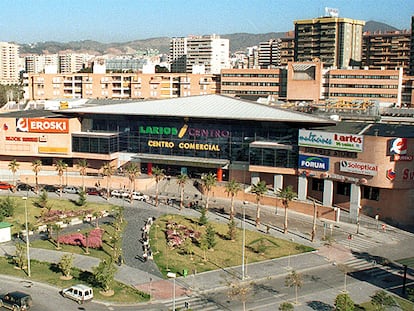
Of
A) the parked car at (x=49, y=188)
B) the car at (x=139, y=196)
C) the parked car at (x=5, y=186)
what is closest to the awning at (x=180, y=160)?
the car at (x=139, y=196)

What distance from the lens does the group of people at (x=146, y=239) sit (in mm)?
57841

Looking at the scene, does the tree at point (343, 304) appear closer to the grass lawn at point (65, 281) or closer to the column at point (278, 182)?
the grass lawn at point (65, 281)

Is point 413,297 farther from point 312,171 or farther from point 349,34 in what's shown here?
point 349,34

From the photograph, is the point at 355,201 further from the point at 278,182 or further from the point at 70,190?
the point at 70,190

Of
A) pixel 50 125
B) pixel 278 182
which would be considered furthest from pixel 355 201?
pixel 50 125

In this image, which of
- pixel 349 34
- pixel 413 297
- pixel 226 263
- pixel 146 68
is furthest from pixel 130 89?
pixel 413 297

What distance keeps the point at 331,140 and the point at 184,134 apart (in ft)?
86.2

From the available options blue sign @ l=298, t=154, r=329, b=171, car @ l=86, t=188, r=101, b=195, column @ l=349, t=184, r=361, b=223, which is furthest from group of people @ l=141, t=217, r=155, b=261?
column @ l=349, t=184, r=361, b=223

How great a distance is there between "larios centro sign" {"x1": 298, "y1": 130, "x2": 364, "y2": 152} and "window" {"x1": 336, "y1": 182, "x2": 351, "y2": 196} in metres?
5.33

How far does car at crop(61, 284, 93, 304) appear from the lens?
153 ft

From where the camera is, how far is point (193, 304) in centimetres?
4691

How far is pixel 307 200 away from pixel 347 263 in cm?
2250

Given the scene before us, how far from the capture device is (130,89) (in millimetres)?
155875

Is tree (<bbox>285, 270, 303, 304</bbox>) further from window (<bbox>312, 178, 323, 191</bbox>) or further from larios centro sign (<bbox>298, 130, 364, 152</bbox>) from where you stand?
window (<bbox>312, 178, 323, 191</bbox>)
